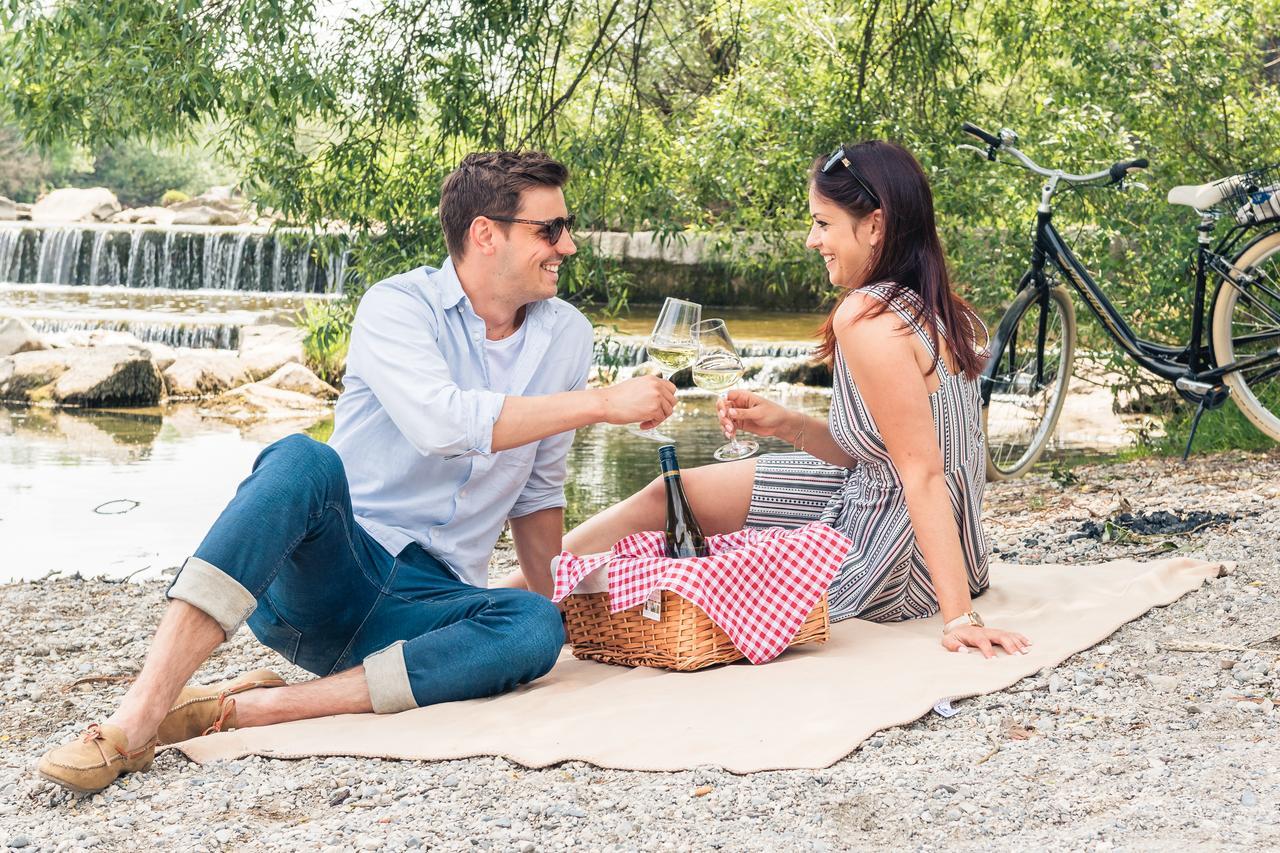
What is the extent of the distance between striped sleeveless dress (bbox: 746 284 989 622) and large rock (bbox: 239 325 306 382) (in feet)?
34.6

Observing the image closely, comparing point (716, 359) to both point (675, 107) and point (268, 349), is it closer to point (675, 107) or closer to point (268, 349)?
point (675, 107)

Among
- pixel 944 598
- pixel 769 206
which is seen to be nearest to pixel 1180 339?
pixel 769 206

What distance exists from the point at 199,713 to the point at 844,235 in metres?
1.90

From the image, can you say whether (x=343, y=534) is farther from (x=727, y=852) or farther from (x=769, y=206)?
(x=769, y=206)

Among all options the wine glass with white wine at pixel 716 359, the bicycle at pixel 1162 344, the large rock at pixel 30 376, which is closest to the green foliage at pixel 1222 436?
the bicycle at pixel 1162 344

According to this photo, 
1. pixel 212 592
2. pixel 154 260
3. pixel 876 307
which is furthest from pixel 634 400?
pixel 154 260

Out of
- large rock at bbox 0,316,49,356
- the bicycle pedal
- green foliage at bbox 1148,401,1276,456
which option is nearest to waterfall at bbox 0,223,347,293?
large rock at bbox 0,316,49,356

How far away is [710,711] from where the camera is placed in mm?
2953

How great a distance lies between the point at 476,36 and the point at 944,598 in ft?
13.3

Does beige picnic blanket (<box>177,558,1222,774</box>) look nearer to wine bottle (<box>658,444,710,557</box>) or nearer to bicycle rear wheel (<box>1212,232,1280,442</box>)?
wine bottle (<box>658,444,710,557</box>)

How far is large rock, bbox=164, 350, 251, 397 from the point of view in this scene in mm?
13547

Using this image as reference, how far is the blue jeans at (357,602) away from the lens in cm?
275

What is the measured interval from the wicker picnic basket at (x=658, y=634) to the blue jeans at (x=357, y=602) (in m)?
0.18

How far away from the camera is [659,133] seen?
25.8 feet
